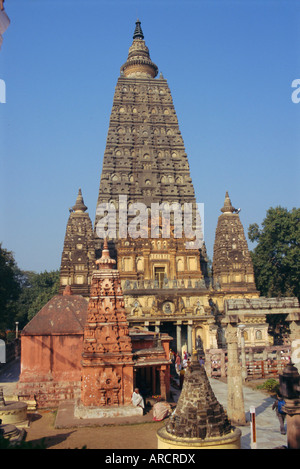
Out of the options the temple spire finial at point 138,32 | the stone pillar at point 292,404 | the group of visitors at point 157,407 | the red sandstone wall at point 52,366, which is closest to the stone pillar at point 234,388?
the group of visitors at point 157,407

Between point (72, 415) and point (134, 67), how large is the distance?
45414mm

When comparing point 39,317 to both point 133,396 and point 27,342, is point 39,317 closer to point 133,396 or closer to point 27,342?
point 27,342

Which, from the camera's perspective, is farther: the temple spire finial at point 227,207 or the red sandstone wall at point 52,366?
the temple spire finial at point 227,207

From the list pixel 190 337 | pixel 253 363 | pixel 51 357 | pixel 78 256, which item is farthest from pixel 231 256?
pixel 51 357

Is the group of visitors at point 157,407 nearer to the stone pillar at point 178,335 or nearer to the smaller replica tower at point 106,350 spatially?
the smaller replica tower at point 106,350

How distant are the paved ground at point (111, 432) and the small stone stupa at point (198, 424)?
3.70m

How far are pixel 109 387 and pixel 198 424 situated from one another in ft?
25.1

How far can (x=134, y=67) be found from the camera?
5306 centimetres

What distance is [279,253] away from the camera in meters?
45.9

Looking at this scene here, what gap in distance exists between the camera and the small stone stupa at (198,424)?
29.5 ft

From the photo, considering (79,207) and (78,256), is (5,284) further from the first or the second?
(79,207)

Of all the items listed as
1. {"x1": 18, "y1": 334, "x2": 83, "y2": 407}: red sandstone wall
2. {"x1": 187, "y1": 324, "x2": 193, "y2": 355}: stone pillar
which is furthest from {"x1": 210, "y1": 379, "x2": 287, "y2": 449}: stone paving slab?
{"x1": 187, "y1": 324, "x2": 193, "y2": 355}: stone pillar

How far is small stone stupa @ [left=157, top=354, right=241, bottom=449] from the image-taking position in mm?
8992
